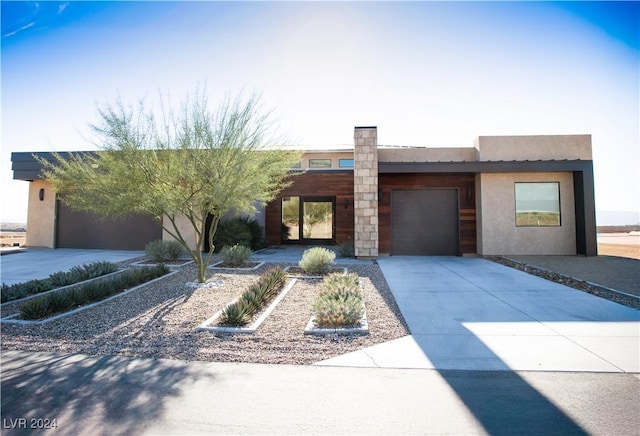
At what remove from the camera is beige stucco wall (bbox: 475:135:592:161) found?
11484mm

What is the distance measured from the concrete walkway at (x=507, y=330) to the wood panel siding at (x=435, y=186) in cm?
450

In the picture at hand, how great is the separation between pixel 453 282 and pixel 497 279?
4.05 feet

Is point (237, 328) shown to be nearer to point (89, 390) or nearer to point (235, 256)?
point (89, 390)

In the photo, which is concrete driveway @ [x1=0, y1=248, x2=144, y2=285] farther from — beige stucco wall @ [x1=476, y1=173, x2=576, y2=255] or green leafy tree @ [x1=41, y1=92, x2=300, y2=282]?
beige stucco wall @ [x1=476, y1=173, x2=576, y2=255]

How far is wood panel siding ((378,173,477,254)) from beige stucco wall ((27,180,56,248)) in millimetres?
14398

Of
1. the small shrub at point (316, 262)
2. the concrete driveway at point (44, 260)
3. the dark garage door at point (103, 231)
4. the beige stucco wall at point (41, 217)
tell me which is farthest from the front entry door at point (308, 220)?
the beige stucco wall at point (41, 217)

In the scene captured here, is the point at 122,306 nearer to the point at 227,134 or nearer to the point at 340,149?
the point at 227,134

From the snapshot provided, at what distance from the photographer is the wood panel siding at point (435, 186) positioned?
12.1 metres

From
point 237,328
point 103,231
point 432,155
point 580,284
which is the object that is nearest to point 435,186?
point 432,155

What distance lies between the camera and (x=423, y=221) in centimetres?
1223

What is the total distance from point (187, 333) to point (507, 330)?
14.7 ft

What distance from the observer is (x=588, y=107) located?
10.3 meters

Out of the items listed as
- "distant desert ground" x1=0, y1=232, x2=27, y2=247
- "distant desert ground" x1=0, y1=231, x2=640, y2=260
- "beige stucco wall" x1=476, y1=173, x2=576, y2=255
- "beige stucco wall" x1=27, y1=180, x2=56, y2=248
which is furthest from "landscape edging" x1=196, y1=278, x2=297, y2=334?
"distant desert ground" x1=0, y1=232, x2=27, y2=247

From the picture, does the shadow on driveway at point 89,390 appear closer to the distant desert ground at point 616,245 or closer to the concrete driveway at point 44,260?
the concrete driveway at point 44,260
